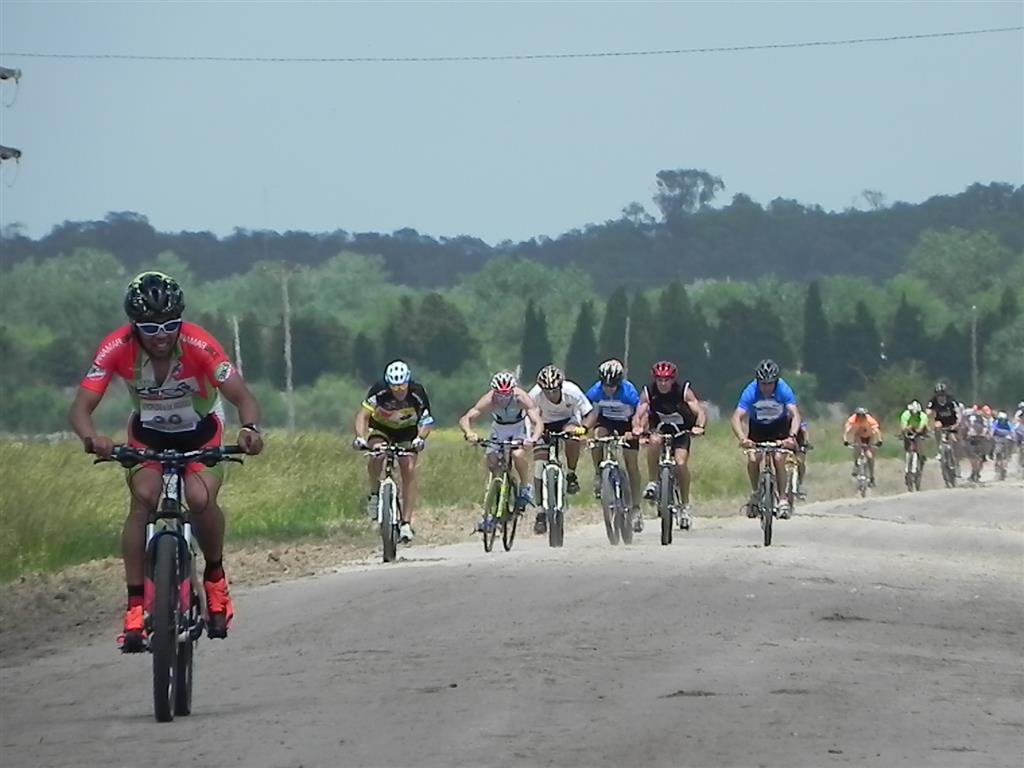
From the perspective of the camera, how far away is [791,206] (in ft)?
415

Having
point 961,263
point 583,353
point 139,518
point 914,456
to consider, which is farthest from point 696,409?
point 961,263

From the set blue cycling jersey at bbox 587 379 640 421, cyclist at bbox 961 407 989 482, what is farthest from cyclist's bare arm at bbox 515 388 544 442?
cyclist at bbox 961 407 989 482

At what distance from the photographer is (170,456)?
34.3ft

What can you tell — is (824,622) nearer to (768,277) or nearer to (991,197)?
(768,277)

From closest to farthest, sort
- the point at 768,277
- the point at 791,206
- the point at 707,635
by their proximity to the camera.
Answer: the point at 707,635 → the point at 768,277 → the point at 791,206

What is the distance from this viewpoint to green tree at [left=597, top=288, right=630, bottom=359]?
76000 millimetres

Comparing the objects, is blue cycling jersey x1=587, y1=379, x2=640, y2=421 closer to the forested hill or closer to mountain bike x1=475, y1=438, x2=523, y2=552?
mountain bike x1=475, y1=438, x2=523, y2=552

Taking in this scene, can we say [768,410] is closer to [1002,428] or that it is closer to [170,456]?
[170,456]

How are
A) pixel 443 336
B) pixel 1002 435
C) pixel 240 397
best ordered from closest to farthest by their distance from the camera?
pixel 240 397
pixel 1002 435
pixel 443 336

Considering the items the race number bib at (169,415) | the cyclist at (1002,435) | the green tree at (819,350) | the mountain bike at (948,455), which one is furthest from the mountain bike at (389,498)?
the green tree at (819,350)

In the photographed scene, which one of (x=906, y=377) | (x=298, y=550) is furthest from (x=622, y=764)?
(x=906, y=377)

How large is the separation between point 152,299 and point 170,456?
2.35 ft

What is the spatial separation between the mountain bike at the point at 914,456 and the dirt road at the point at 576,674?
2304 cm

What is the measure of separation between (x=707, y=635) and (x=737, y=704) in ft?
9.77
